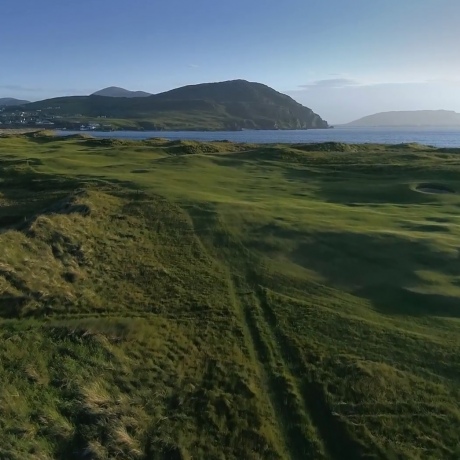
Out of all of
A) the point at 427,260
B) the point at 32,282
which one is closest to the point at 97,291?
the point at 32,282

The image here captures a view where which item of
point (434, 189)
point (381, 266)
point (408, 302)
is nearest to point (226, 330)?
point (408, 302)

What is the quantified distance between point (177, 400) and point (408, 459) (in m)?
7.74

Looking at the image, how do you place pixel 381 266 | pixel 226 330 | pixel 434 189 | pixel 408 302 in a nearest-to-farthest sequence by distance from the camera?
1. pixel 226 330
2. pixel 408 302
3. pixel 381 266
4. pixel 434 189

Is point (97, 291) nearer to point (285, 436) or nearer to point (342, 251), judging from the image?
point (285, 436)

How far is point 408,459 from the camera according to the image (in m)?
15.2

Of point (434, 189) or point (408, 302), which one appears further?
point (434, 189)

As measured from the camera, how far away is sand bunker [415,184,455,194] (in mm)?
48600

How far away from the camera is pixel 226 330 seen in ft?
69.6

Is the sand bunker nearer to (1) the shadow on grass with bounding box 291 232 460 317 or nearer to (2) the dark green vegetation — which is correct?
(2) the dark green vegetation

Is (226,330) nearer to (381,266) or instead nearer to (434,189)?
(381,266)

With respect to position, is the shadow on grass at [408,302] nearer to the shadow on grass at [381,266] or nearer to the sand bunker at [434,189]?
the shadow on grass at [381,266]

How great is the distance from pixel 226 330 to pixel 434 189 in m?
36.2

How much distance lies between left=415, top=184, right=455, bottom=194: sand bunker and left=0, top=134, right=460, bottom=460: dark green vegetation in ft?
29.6

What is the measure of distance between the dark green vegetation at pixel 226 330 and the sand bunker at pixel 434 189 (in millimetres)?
9017
